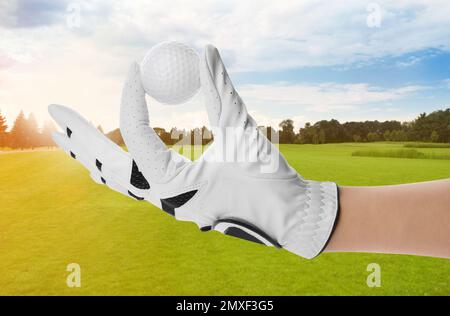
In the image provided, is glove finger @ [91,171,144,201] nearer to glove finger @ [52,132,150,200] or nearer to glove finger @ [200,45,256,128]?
glove finger @ [52,132,150,200]

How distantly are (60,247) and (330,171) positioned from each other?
335 inches

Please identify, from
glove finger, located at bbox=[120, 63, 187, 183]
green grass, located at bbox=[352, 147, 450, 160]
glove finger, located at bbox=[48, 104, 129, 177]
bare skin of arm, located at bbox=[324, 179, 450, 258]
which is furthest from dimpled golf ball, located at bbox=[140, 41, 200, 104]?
green grass, located at bbox=[352, 147, 450, 160]

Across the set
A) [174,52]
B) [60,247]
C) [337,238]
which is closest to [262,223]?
[337,238]

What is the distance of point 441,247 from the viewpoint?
1.61 metres

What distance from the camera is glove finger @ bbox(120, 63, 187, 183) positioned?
1.77 meters

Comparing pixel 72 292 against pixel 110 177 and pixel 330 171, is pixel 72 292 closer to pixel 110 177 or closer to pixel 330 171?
pixel 110 177

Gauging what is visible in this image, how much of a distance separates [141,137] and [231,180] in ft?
1.35

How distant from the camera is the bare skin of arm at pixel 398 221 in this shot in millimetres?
1604

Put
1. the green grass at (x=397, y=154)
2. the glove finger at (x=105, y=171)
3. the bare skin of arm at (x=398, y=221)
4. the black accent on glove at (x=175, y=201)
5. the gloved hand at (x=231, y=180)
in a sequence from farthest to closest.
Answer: the green grass at (x=397, y=154)
the glove finger at (x=105, y=171)
the black accent on glove at (x=175, y=201)
the gloved hand at (x=231, y=180)
the bare skin of arm at (x=398, y=221)

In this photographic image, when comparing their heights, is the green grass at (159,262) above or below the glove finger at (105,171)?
below

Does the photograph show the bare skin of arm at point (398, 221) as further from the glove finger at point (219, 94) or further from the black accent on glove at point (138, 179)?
the black accent on glove at point (138, 179)

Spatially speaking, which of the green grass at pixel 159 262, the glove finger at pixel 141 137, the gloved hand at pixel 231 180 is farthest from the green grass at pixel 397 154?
the glove finger at pixel 141 137

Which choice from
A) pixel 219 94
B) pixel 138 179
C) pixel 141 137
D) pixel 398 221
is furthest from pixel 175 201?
pixel 398 221

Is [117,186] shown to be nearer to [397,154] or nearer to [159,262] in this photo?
[159,262]
